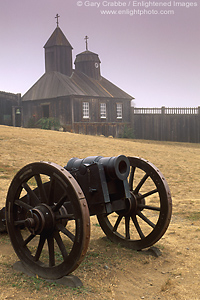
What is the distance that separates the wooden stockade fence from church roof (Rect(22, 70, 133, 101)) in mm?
2973

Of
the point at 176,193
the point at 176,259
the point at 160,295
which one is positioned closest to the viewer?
the point at 160,295

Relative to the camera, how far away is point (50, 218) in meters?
3.51

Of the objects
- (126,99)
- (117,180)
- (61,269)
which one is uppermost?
(126,99)

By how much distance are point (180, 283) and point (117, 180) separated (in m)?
1.31

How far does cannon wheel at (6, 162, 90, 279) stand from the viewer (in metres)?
3.19

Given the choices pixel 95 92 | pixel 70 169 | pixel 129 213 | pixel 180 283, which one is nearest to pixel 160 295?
pixel 180 283

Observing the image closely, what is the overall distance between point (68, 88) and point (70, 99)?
84 cm

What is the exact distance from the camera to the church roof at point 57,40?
25.4 metres

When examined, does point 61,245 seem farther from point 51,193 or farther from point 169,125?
point 169,125

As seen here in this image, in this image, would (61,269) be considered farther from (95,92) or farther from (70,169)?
(95,92)

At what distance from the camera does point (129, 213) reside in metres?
4.43

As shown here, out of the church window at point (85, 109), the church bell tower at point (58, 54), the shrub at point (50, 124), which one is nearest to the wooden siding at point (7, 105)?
the shrub at point (50, 124)

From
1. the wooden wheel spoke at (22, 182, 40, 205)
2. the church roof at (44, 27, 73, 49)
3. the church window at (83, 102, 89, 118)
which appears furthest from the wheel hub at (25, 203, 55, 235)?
the church roof at (44, 27, 73, 49)

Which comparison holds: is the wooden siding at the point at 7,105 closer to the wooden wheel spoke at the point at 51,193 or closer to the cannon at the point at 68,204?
the cannon at the point at 68,204
